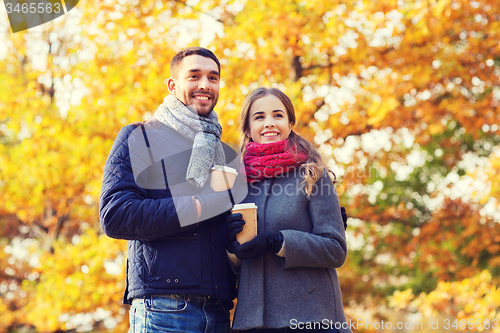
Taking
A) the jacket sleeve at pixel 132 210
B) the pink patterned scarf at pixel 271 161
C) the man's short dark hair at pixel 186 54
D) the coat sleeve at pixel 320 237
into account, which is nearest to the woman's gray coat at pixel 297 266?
the coat sleeve at pixel 320 237

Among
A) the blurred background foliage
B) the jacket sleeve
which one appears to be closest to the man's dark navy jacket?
the jacket sleeve

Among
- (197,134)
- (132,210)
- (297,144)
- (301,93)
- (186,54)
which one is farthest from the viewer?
(301,93)

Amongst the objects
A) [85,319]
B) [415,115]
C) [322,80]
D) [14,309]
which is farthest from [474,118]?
[14,309]

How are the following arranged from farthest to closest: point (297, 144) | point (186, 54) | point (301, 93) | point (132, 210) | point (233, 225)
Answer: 1. point (301, 93)
2. point (297, 144)
3. point (186, 54)
4. point (233, 225)
5. point (132, 210)

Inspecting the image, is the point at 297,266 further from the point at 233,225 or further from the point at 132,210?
the point at 132,210

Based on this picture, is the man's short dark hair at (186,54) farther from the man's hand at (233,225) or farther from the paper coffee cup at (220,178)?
the man's hand at (233,225)

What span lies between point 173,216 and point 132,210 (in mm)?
183

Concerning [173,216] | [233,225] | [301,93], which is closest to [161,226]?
[173,216]

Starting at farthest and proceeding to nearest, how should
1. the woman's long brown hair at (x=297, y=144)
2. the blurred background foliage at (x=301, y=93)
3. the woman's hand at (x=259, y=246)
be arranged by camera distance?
the blurred background foliage at (x=301, y=93)
the woman's long brown hair at (x=297, y=144)
the woman's hand at (x=259, y=246)

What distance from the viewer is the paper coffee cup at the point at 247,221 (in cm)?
209

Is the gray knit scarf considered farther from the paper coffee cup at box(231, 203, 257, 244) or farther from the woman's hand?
the woman's hand

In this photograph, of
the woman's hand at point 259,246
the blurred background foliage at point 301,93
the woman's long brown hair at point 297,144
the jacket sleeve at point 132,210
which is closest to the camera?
the jacket sleeve at point 132,210

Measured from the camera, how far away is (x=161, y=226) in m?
1.92

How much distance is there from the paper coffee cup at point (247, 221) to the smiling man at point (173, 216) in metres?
0.06
